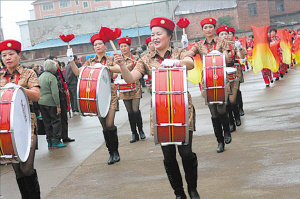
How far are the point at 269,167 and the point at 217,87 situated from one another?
1.51m

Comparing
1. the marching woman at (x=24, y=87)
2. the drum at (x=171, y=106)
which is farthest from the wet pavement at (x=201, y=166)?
the drum at (x=171, y=106)

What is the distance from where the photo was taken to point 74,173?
7.10 m

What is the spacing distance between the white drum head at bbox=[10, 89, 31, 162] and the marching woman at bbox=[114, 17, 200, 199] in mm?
1066

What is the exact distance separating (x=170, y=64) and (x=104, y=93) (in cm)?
261

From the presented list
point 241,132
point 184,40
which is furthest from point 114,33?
point 241,132

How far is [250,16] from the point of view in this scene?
57.7m

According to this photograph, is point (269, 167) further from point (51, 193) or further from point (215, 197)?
point (51, 193)

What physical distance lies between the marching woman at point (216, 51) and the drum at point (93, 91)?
1.59 m

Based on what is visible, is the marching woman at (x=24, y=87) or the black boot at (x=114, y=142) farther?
the black boot at (x=114, y=142)

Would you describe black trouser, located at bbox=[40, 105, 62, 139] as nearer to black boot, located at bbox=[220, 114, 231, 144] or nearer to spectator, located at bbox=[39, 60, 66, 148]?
spectator, located at bbox=[39, 60, 66, 148]

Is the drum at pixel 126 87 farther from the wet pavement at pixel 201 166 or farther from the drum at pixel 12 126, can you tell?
the drum at pixel 12 126

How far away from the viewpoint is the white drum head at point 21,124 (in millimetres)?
4551

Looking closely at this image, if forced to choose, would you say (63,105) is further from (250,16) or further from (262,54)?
(250,16)

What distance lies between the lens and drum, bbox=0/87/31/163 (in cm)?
Result: 453
